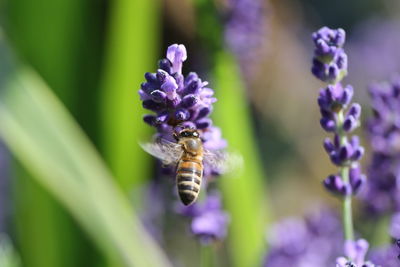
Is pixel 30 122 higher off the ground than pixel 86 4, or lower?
lower

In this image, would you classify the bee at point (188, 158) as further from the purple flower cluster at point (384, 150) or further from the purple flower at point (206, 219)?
the purple flower cluster at point (384, 150)

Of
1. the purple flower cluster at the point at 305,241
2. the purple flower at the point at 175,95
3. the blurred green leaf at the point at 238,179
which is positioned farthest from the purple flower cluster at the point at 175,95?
the blurred green leaf at the point at 238,179

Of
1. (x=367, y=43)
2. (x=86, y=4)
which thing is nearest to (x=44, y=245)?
(x=86, y=4)

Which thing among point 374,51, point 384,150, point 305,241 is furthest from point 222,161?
point 374,51

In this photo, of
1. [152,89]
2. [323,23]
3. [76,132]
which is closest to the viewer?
[152,89]

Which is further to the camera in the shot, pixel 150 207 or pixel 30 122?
pixel 150 207

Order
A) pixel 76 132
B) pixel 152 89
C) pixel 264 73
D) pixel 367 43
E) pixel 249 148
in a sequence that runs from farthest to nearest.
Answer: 1. pixel 367 43
2. pixel 264 73
3. pixel 249 148
4. pixel 76 132
5. pixel 152 89

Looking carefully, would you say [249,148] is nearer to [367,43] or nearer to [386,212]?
[386,212]
